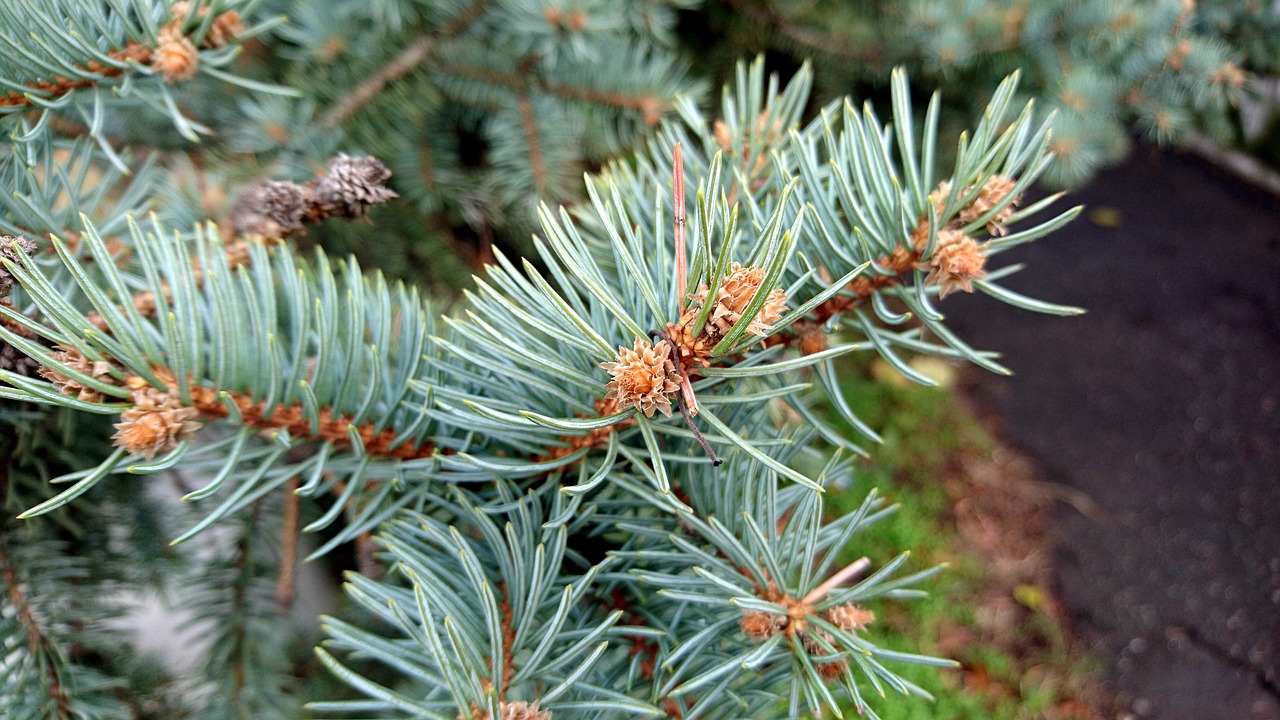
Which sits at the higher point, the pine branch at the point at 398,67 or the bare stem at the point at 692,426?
the pine branch at the point at 398,67

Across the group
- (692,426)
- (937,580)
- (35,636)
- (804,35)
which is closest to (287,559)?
(35,636)

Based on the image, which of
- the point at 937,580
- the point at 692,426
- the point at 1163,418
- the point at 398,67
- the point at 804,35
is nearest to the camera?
the point at 692,426

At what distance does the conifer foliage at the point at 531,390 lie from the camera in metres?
0.35

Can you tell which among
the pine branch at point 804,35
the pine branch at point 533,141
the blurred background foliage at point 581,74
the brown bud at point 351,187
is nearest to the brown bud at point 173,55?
the brown bud at point 351,187

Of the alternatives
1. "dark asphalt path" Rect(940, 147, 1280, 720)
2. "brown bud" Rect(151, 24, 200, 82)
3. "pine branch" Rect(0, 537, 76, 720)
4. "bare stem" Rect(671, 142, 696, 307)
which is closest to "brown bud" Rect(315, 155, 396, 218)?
"brown bud" Rect(151, 24, 200, 82)

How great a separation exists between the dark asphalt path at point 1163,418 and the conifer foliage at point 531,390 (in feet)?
4.78

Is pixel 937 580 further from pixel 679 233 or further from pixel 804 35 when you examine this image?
pixel 679 233

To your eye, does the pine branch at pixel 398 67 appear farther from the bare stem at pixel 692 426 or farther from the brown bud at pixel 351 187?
the bare stem at pixel 692 426

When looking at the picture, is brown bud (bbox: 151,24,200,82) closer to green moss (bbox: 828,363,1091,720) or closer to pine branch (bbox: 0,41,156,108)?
pine branch (bbox: 0,41,156,108)

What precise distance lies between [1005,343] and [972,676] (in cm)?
119

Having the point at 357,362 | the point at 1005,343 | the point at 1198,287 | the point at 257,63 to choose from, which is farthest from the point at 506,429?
the point at 1198,287

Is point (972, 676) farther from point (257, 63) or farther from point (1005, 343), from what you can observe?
point (257, 63)

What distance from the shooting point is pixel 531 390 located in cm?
43

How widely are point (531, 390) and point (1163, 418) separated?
2.25 m
